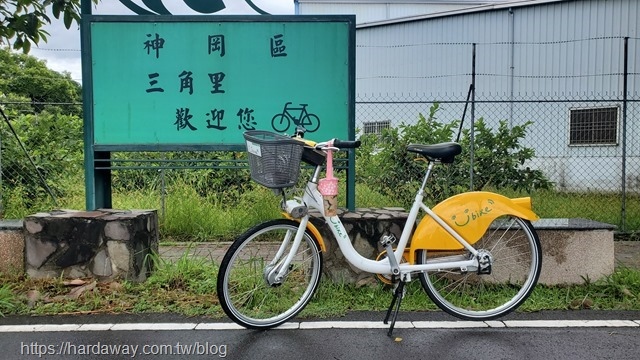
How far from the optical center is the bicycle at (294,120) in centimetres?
464

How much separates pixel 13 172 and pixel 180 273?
425 cm

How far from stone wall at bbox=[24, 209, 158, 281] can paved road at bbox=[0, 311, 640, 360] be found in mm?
598

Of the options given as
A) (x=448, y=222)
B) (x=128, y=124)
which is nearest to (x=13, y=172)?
(x=128, y=124)

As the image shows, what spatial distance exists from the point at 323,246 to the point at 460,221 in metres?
1.00

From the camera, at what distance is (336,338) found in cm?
336

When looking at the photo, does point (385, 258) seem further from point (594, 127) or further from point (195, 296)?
point (594, 127)

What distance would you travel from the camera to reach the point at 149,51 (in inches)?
184

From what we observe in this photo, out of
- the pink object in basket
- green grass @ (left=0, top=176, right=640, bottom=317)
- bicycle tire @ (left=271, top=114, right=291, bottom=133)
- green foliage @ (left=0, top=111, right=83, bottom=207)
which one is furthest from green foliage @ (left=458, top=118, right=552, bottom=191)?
green foliage @ (left=0, top=111, right=83, bottom=207)

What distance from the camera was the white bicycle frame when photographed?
3.51 meters

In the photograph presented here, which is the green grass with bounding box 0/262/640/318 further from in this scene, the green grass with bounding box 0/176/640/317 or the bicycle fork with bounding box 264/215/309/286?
the bicycle fork with bounding box 264/215/309/286

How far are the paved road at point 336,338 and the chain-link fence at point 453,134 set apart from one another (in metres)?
1.70

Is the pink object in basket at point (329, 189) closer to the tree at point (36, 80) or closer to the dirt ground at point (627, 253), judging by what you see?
the dirt ground at point (627, 253)

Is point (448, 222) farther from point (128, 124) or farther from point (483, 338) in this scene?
point (128, 124)

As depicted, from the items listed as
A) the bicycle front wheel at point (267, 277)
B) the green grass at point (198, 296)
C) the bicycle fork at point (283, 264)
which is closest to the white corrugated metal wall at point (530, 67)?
the green grass at point (198, 296)
